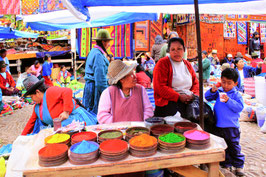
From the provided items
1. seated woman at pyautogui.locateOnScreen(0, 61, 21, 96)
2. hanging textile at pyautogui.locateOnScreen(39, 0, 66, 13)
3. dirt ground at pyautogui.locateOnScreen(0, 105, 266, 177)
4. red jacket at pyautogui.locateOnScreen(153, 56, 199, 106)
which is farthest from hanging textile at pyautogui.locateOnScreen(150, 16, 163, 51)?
red jacket at pyautogui.locateOnScreen(153, 56, 199, 106)

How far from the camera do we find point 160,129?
1.85m

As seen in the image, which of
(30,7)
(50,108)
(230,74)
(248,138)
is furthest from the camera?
(248,138)

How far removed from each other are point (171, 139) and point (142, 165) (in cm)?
28

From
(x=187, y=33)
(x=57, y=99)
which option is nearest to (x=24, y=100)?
(x=57, y=99)

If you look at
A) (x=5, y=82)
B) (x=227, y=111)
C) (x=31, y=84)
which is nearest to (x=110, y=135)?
(x=31, y=84)

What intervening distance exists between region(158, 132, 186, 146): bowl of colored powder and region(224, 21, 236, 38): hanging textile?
Answer: 1194 cm

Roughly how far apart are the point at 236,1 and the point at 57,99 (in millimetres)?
2413

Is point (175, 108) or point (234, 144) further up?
point (175, 108)

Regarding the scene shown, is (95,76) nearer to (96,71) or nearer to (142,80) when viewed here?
(96,71)

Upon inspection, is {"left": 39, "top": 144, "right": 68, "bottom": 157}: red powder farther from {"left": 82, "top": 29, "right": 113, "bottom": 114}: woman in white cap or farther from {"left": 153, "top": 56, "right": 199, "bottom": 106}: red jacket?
{"left": 82, "top": 29, "right": 113, "bottom": 114}: woman in white cap

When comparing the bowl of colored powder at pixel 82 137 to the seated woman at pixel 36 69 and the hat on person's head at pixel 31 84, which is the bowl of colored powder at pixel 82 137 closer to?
the hat on person's head at pixel 31 84

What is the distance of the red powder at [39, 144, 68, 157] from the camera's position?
1450 mm

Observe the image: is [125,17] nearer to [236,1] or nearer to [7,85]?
[236,1]

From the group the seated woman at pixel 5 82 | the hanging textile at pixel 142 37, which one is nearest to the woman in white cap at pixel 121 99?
the seated woman at pixel 5 82
